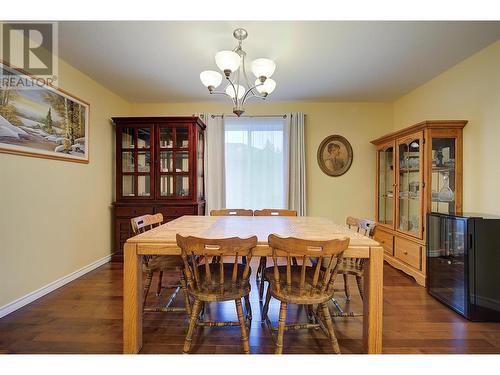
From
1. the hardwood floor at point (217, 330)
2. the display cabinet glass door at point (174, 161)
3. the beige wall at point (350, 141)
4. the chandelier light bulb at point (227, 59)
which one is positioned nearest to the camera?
the hardwood floor at point (217, 330)

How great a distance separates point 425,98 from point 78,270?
474 cm

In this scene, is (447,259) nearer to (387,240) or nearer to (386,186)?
(387,240)

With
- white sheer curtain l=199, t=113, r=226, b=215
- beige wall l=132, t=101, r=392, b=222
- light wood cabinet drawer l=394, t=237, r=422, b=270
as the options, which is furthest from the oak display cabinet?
white sheer curtain l=199, t=113, r=226, b=215

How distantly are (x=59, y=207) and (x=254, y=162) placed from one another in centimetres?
255

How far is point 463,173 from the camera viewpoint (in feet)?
8.63

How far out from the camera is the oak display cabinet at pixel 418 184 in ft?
8.73

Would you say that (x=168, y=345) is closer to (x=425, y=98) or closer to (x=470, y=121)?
(x=470, y=121)

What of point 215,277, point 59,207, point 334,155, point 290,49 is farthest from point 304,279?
point 334,155

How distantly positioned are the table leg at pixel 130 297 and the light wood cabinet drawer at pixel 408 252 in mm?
2836

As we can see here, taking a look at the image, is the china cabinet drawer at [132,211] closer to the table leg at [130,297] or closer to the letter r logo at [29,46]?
the letter r logo at [29,46]

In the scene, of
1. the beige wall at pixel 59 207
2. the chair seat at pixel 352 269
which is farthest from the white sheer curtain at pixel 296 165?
the beige wall at pixel 59 207
